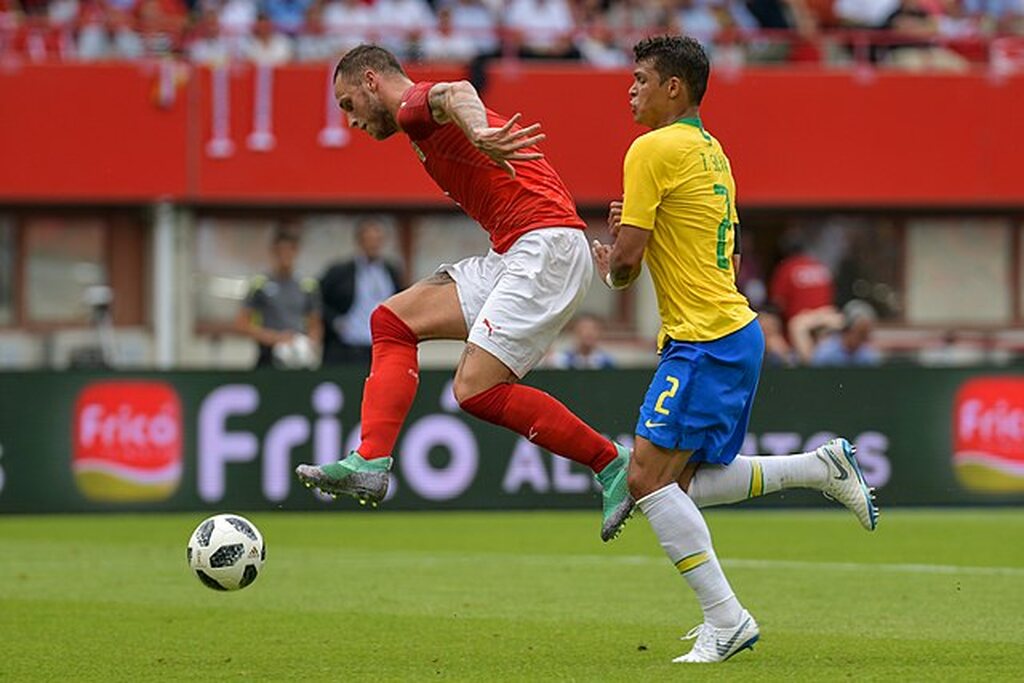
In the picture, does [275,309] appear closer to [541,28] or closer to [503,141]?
[541,28]

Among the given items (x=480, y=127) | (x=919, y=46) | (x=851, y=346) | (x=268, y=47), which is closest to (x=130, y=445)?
(x=851, y=346)

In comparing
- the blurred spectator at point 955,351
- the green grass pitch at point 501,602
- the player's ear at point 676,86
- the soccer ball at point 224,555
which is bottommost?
the green grass pitch at point 501,602

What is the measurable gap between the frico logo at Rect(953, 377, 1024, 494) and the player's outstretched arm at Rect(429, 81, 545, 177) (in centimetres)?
919

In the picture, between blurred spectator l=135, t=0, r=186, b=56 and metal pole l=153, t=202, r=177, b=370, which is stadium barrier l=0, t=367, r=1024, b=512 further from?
metal pole l=153, t=202, r=177, b=370

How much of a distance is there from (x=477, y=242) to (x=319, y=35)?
3335mm

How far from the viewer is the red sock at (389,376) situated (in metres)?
8.33

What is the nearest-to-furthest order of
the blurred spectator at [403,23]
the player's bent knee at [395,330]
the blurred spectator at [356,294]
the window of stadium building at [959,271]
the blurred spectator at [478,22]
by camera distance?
the player's bent knee at [395,330], the blurred spectator at [356,294], the blurred spectator at [403,23], the blurred spectator at [478,22], the window of stadium building at [959,271]

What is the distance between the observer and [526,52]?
76.6ft

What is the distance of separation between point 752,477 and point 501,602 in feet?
8.24

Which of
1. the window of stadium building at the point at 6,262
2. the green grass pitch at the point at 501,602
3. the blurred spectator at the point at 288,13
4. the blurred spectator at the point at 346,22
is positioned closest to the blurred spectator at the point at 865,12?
the blurred spectator at the point at 346,22

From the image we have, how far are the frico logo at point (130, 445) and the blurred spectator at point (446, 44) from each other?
7.49 meters

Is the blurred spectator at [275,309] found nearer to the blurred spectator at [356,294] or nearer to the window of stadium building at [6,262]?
the blurred spectator at [356,294]

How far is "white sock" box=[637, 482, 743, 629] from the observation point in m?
7.69

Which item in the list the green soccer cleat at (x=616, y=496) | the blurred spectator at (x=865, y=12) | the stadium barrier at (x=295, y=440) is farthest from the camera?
the blurred spectator at (x=865, y=12)
